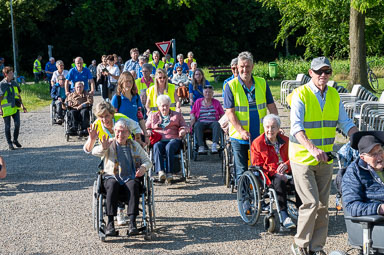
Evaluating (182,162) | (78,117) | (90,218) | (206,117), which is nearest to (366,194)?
(90,218)

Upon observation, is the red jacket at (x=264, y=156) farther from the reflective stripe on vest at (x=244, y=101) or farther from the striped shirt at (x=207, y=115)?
the striped shirt at (x=207, y=115)

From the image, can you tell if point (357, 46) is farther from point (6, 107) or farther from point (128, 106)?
point (128, 106)

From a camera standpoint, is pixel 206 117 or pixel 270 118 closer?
pixel 270 118

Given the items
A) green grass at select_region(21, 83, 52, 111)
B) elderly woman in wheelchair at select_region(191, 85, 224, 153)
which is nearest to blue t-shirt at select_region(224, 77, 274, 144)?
elderly woman in wheelchair at select_region(191, 85, 224, 153)

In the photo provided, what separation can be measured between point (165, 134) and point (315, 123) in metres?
4.26

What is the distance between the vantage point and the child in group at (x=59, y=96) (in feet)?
51.8

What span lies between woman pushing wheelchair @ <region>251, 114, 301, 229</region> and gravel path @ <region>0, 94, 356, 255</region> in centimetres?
61

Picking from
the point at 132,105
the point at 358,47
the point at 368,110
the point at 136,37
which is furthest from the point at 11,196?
the point at 136,37

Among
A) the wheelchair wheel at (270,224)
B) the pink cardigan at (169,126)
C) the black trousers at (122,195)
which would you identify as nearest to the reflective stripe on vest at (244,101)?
the wheelchair wheel at (270,224)

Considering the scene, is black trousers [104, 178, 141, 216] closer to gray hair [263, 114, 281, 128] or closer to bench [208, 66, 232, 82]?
gray hair [263, 114, 281, 128]

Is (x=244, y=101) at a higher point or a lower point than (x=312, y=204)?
higher

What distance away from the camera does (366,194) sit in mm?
4863

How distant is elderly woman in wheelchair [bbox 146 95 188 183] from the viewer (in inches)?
365

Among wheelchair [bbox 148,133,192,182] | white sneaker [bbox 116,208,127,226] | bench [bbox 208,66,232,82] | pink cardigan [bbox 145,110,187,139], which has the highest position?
bench [bbox 208,66,232,82]
